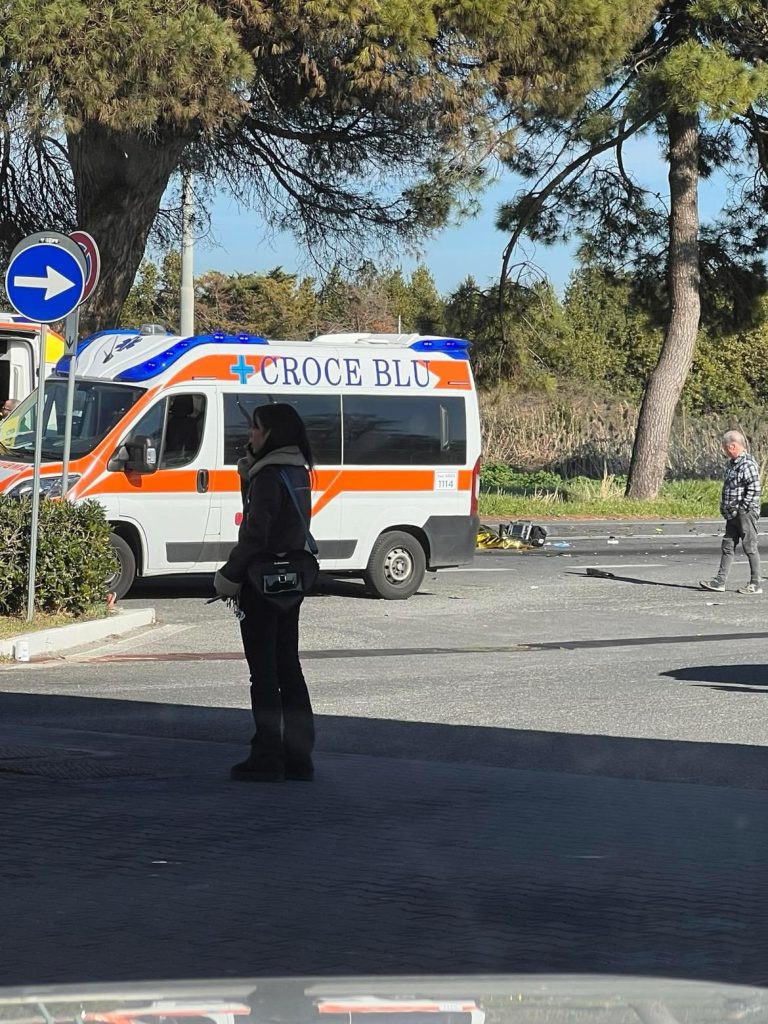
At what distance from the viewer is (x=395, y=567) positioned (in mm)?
16906

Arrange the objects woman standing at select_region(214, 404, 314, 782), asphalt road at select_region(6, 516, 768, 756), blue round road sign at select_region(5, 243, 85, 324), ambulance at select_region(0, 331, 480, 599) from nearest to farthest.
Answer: woman standing at select_region(214, 404, 314, 782)
asphalt road at select_region(6, 516, 768, 756)
blue round road sign at select_region(5, 243, 85, 324)
ambulance at select_region(0, 331, 480, 599)

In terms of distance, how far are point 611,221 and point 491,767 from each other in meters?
26.6

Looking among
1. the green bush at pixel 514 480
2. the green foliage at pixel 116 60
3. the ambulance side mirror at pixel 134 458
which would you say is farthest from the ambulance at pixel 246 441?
the green bush at pixel 514 480

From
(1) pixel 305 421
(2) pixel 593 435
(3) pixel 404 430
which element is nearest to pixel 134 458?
(1) pixel 305 421

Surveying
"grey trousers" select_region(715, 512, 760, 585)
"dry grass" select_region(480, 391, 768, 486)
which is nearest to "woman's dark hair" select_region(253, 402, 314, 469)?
"grey trousers" select_region(715, 512, 760, 585)

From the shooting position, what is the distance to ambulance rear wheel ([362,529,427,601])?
55.0 ft

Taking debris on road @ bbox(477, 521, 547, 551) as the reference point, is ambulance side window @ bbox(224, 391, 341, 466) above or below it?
above

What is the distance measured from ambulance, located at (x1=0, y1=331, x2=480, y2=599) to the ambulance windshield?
0.02 metres

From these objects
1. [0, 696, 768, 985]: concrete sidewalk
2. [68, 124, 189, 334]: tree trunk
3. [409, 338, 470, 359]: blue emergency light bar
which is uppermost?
[68, 124, 189, 334]: tree trunk

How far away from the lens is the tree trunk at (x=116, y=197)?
22.0 meters

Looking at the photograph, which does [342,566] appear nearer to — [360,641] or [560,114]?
[360,641]

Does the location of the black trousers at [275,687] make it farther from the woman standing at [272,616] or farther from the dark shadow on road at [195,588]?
the dark shadow on road at [195,588]

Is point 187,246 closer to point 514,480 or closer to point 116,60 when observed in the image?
point 116,60

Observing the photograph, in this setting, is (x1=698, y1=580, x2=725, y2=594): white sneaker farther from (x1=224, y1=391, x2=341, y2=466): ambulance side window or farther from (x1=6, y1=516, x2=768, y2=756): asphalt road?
(x1=224, y1=391, x2=341, y2=466): ambulance side window
